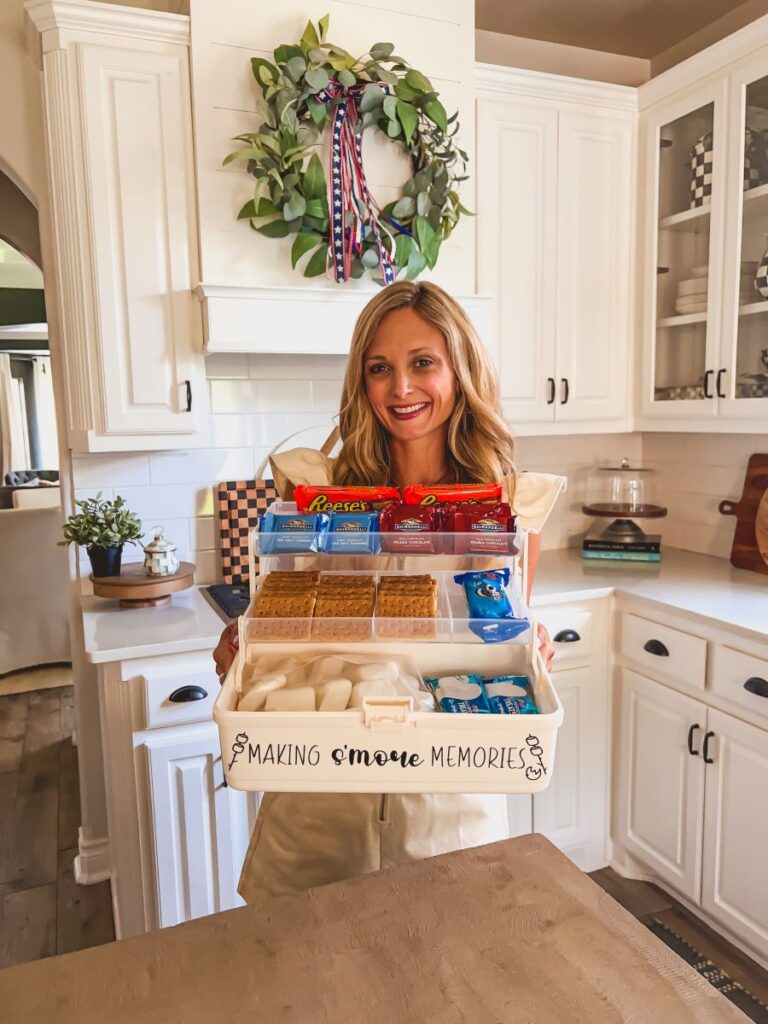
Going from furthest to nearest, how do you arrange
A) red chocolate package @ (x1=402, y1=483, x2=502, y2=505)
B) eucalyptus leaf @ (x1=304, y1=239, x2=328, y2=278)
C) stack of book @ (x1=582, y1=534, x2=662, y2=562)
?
stack of book @ (x1=582, y1=534, x2=662, y2=562) < eucalyptus leaf @ (x1=304, y1=239, x2=328, y2=278) < red chocolate package @ (x1=402, y1=483, x2=502, y2=505)

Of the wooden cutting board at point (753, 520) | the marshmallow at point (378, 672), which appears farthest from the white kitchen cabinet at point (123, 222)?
the wooden cutting board at point (753, 520)

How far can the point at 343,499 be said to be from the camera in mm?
1132

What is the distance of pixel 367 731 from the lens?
0.81m

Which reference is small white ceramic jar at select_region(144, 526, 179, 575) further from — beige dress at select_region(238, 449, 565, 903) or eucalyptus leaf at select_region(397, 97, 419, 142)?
eucalyptus leaf at select_region(397, 97, 419, 142)

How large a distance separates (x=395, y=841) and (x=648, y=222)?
7.32ft

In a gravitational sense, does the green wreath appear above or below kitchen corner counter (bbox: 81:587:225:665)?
above

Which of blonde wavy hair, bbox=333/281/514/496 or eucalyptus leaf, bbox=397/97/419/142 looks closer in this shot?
blonde wavy hair, bbox=333/281/514/496

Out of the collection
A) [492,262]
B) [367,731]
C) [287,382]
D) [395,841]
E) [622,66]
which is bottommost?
[395,841]

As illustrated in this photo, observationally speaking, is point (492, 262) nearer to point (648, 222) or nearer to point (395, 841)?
point (648, 222)

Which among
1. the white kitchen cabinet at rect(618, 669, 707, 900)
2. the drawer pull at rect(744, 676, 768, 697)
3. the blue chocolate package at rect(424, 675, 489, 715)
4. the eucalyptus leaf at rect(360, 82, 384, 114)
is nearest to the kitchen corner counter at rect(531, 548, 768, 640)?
the drawer pull at rect(744, 676, 768, 697)

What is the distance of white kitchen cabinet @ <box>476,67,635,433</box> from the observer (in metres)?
2.39

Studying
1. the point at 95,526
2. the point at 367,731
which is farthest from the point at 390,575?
the point at 95,526

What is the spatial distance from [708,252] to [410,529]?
1.81m

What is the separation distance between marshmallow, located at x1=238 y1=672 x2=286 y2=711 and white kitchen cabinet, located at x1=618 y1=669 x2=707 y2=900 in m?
1.54
